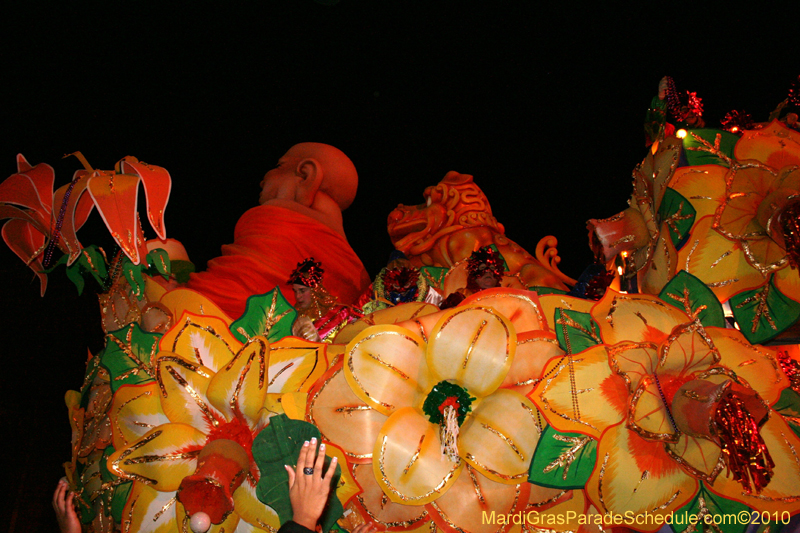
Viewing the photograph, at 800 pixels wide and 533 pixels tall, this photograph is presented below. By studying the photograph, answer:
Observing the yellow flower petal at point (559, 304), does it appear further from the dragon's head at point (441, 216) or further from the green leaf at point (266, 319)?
the dragon's head at point (441, 216)

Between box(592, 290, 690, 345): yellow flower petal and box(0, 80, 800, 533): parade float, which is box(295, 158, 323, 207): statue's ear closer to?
box(0, 80, 800, 533): parade float

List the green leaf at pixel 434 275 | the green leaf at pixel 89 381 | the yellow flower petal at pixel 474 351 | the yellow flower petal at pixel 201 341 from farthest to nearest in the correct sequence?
the green leaf at pixel 434 275 < the green leaf at pixel 89 381 < the yellow flower petal at pixel 201 341 < the yellow flower petal at pixel 474 351

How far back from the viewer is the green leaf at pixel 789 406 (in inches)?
34.4

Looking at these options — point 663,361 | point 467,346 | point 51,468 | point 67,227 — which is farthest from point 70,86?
point 663,361

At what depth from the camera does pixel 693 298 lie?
916 millimetres

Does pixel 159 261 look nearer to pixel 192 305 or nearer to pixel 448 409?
pixel 192 305

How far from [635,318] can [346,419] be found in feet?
1.48

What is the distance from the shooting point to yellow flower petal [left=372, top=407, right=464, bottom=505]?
807 millimetres

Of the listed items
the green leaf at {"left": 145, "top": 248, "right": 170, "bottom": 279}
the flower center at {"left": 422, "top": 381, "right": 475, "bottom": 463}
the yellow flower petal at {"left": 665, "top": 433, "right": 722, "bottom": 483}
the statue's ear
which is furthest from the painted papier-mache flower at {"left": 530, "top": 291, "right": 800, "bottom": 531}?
the statue's ear

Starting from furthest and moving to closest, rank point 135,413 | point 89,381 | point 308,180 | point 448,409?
point 308,180, point 89,381, point 135,413, point 448,409

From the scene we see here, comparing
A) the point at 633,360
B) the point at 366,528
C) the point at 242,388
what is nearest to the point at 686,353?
the point at 633,360

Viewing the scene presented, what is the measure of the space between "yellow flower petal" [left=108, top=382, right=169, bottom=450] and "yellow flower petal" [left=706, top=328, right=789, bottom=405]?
855mm

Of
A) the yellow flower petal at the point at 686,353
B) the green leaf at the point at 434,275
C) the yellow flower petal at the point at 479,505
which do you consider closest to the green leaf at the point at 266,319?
the yellow flower petal at the point at 479,505

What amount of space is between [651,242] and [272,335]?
0.73 m
